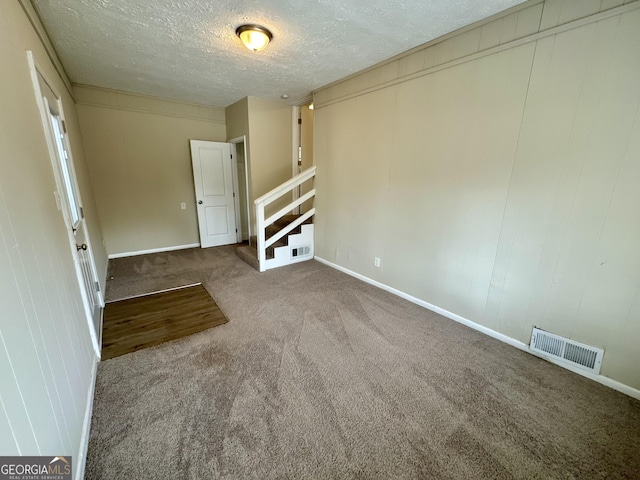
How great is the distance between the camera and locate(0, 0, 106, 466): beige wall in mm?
836

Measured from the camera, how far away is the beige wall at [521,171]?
5.40 feet

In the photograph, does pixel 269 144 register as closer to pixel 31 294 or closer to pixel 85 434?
pixel 31 294

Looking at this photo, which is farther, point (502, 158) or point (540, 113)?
point (502, 158)

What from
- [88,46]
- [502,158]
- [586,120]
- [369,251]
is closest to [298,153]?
[369,251]

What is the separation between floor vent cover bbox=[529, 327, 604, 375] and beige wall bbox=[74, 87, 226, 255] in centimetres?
521

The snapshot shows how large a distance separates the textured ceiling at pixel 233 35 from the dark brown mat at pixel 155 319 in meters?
2.61

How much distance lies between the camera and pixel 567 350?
6.37 feet

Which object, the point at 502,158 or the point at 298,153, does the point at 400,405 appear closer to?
the point at 502,158

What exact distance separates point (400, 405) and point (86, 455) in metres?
1.73

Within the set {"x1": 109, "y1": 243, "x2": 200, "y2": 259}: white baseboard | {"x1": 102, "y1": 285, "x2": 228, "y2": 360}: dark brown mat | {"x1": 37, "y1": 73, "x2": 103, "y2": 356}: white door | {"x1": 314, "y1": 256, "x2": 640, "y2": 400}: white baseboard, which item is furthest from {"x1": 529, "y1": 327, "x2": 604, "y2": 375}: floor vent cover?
{"x1": 109, "y1": 243, "x2": 200, "y2": 259}: white baseboard

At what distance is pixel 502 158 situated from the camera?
2.10 m

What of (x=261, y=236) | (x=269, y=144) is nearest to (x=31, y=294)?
(x=261, y=236)

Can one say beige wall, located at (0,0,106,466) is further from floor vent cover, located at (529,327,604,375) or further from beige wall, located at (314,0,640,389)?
floor vent cover, located at (529,327,604,375)

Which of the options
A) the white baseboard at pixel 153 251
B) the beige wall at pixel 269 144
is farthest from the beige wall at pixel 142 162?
the beige wall at pixel 269 144
